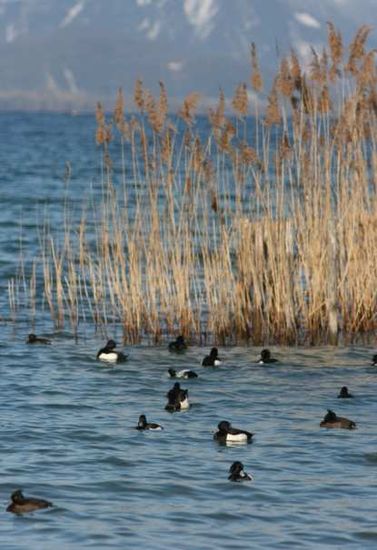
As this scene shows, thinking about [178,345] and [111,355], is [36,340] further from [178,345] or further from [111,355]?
[178,345]

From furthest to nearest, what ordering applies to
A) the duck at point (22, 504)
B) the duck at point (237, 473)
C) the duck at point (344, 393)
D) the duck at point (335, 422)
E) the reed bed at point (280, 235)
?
the reed bed at point (280, 235) < the duck at point (344, 393) < the duck at point (335, 422) < the duck at point (237, 473) < the duck at point (22, 504)

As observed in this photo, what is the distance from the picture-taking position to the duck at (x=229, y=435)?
13.2 metres

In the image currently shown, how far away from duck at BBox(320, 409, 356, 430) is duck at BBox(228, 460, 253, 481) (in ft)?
6.38

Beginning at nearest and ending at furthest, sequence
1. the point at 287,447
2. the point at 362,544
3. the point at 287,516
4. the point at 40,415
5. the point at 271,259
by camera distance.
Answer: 1. the point at 362,544
2. the point at 287,516
3. the point at 287,447
4. the point at 40,415
5. the point at 271,259

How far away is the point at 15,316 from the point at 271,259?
4623mm

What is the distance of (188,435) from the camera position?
45.6 feet

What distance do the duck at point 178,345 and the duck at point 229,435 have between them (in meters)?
Result: 4.01

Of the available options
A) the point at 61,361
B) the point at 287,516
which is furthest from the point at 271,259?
the point at 287,516

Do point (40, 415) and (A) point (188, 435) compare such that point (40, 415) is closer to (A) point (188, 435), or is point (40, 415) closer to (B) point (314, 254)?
(A) point (188, 435)

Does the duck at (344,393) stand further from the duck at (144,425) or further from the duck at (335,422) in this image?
the duck at (144,425)

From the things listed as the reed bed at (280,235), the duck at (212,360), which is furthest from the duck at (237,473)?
the reed bed at (280,235)

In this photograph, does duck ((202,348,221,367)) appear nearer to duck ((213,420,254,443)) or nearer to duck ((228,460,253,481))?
duck ((213,420,254,443))

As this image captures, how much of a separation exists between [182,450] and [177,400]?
1.54 m

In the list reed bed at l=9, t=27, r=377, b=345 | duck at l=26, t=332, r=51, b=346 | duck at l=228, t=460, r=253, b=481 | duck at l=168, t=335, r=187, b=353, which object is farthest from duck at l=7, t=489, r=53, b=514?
duck at l=26, t=332, r=51, b=346
